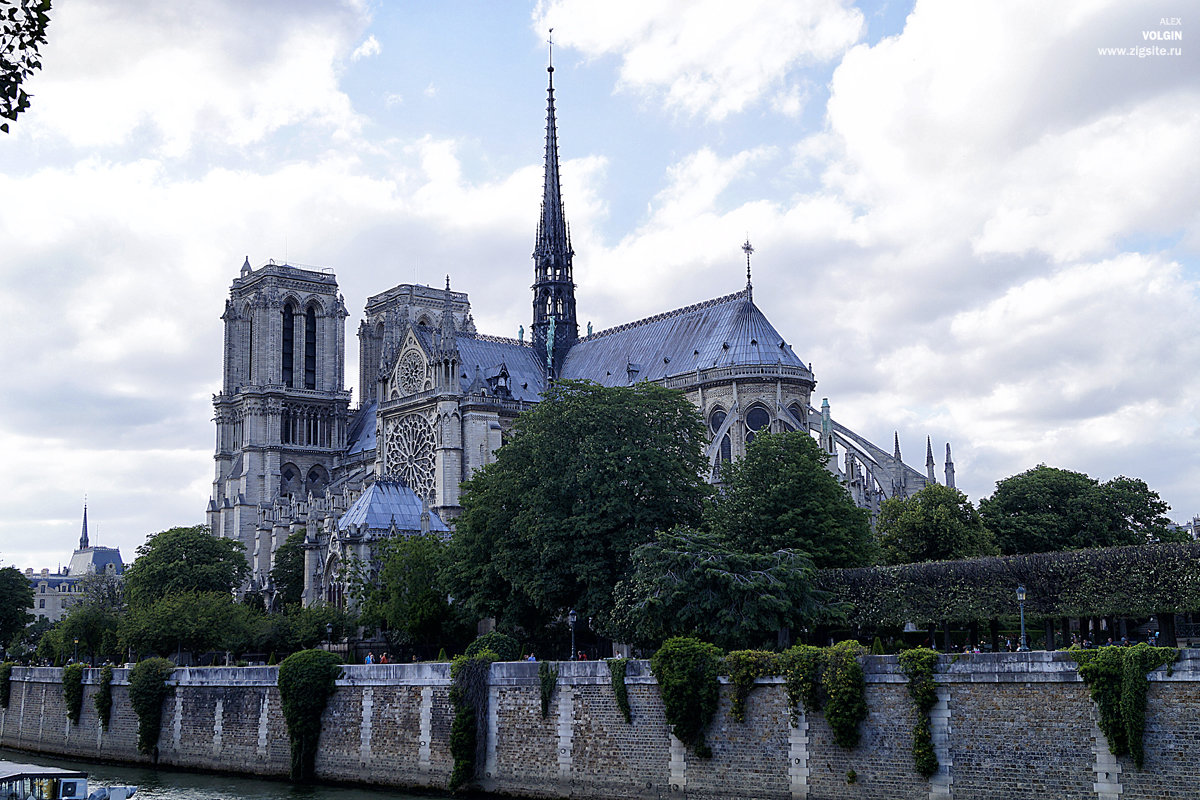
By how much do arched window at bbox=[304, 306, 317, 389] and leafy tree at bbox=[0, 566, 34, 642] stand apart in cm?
3069

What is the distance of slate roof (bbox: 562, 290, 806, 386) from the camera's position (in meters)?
82.6

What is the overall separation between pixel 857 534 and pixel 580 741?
16.3 meters

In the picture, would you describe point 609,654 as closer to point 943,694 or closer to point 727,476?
point 727,476

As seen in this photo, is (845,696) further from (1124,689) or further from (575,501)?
(575,501)

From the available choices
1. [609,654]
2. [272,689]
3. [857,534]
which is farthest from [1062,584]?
[272,689]

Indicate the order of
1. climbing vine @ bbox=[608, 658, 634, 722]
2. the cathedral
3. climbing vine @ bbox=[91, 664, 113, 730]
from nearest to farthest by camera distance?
climbing vine @ bbox=[608, 658, 634, 722], climbing vine @ bbox=[91, 664, 113, 730], the cathedral

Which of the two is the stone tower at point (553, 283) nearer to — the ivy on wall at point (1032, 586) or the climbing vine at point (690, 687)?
the ivy on wall at point (1032, 586)

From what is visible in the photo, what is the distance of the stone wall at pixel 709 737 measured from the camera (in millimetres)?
28594

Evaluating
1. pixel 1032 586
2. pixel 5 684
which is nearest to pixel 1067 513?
pixel 1032 586

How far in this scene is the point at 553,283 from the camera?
9762 centimetres

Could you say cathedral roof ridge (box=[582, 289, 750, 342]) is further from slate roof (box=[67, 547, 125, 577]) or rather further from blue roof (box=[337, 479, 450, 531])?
slate roof (box=[67, 547, 125, 577])

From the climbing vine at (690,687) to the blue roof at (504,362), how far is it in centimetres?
5423

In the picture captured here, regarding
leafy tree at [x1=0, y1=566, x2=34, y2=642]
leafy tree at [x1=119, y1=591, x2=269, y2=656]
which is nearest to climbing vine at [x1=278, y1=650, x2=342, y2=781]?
leafy tree at [x1=119, y1=591, x2=269, y2=656]

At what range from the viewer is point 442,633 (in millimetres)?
56438
